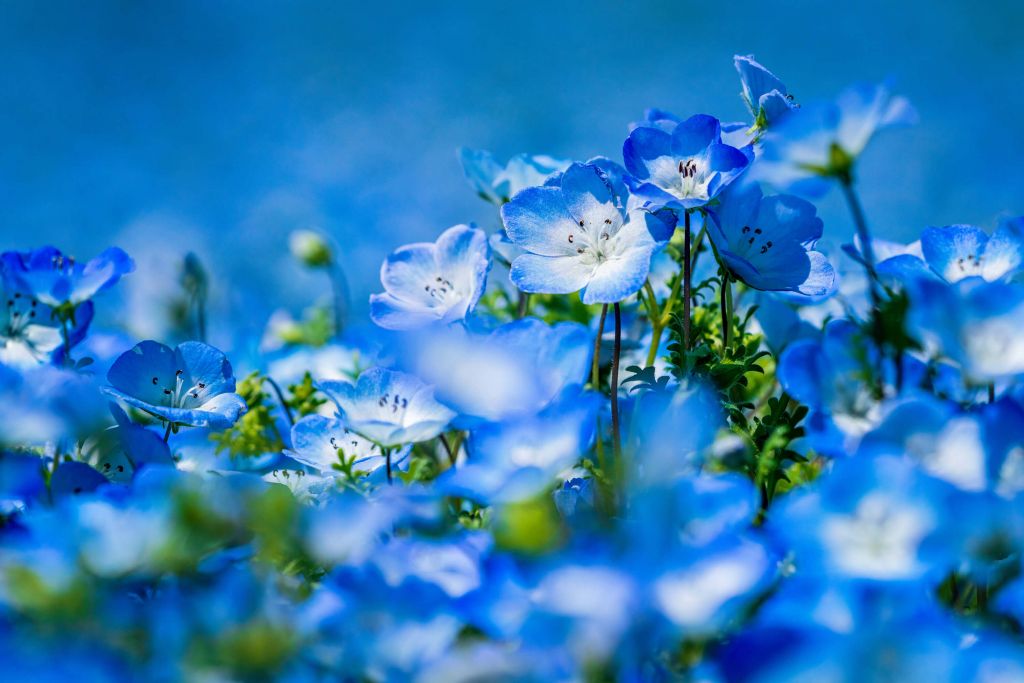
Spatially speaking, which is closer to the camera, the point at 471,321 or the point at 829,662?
the point at 829,662

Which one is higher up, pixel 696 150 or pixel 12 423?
pixel 696 150

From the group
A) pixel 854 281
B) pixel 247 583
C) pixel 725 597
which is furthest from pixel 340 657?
pixel 854 281

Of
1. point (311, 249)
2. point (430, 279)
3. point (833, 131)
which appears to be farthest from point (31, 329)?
point (311, 249)

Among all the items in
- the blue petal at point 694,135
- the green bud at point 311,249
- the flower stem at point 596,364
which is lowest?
the flower stem at point 596,364

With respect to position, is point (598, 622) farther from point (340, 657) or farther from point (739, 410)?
point (739, 410)

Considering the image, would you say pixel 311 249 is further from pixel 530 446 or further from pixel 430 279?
pixel 530 446

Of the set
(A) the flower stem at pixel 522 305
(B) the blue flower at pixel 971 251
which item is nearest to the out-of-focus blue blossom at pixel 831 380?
(B) the blue flower at pixel 971 251

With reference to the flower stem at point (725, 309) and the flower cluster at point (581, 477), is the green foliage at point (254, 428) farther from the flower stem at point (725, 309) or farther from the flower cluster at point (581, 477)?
the flower stem at point (725, 309)
